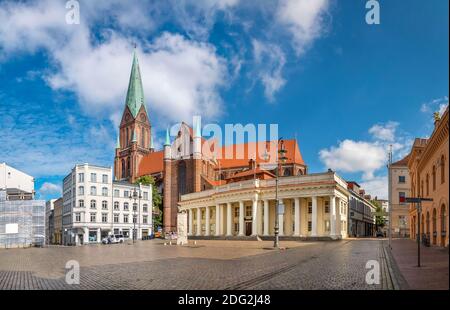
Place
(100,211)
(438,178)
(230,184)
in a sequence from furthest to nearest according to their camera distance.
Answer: (230,184) < (100,211) < (438,178)

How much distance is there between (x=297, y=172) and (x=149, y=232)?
104 feet

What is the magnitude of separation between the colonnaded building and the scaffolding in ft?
55.9

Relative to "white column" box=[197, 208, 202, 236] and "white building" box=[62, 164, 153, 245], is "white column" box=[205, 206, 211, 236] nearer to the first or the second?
"white column" box=[197, 208, 202, 236]

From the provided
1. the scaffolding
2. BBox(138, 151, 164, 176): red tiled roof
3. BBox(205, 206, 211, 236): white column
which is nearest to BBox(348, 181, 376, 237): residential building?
BBox(205, 206, 211, 236): white column

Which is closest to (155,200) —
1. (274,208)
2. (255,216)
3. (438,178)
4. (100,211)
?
(100,211)

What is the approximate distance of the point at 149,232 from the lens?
82.8m

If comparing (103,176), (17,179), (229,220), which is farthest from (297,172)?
(17,179)

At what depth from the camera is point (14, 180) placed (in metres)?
60.1

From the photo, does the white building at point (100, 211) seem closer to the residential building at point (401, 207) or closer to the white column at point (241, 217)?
the white column at point (241, 217)

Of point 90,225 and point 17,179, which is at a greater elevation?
point 17,179

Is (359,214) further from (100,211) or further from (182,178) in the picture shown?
(100,211)

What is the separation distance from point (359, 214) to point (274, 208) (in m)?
18.5
